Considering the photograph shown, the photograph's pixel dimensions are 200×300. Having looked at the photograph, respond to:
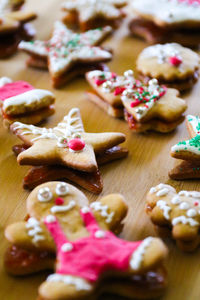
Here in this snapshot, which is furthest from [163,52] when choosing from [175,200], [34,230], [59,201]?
[34,230]

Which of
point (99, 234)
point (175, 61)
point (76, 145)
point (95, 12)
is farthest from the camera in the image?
point (95, 12)

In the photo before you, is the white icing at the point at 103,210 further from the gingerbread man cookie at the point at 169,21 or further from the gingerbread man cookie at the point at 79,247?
the gingerbread man cookie at the point at 169,21

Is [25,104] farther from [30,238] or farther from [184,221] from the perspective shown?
[184,221]

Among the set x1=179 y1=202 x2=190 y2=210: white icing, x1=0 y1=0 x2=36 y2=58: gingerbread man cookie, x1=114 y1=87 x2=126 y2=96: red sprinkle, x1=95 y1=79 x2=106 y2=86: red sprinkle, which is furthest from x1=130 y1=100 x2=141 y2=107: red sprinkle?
x1=0 y1=0 x2=36 y2=58: gingerbread man cookie

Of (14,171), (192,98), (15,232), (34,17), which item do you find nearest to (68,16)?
(34,17)

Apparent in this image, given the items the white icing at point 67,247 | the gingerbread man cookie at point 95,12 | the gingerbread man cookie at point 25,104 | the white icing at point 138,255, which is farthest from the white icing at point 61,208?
the gingerbread man cookie at point 95,12

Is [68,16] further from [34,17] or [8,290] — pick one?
[8,290]

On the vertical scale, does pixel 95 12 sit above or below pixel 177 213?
above
